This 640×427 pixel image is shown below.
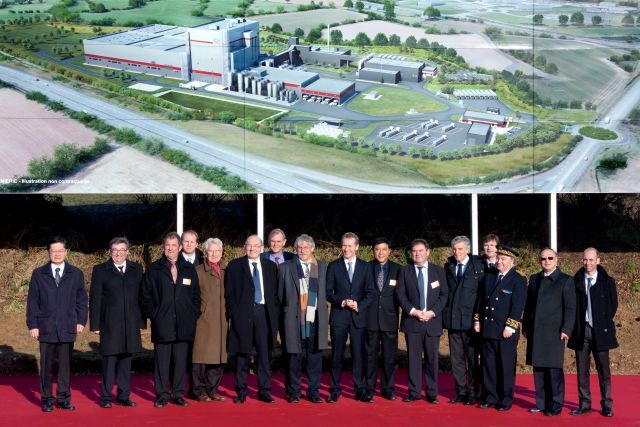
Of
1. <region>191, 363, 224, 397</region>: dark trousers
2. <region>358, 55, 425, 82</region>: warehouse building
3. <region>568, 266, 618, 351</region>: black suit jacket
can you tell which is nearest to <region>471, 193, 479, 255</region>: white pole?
<region>358, 55, 425, 82</region>: warehouse building

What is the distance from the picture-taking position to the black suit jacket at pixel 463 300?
945 cm

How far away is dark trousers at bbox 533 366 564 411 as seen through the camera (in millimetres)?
9102

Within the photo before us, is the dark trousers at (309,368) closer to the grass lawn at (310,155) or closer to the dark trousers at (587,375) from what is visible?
the dark trousers at (587,375)

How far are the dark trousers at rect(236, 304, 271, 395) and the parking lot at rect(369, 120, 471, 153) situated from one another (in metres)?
3.45

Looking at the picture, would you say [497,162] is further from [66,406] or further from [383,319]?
[66,406]

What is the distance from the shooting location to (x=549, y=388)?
9.16 meters

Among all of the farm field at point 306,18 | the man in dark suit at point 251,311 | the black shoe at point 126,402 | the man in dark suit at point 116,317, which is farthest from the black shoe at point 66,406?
the farm field at point 306,18

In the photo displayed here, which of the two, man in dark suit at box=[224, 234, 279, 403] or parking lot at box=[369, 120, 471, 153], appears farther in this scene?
parking lot at box=[369, 120, 471, 153]

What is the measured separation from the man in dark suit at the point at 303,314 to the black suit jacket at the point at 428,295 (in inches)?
27.6

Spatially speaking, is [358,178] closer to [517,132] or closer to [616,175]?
[517,132]

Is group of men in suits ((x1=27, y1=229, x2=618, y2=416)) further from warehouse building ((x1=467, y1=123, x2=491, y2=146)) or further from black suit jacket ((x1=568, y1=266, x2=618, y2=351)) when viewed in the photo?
warehouse building ((x1=467, y1=123, x2=491, y2=146))

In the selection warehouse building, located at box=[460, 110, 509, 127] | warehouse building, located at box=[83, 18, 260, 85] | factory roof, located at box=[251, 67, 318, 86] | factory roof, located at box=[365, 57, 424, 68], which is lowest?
warehouse building, located at box=[460, 110, 509, 127]

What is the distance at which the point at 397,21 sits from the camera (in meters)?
12.5

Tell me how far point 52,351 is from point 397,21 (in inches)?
225
